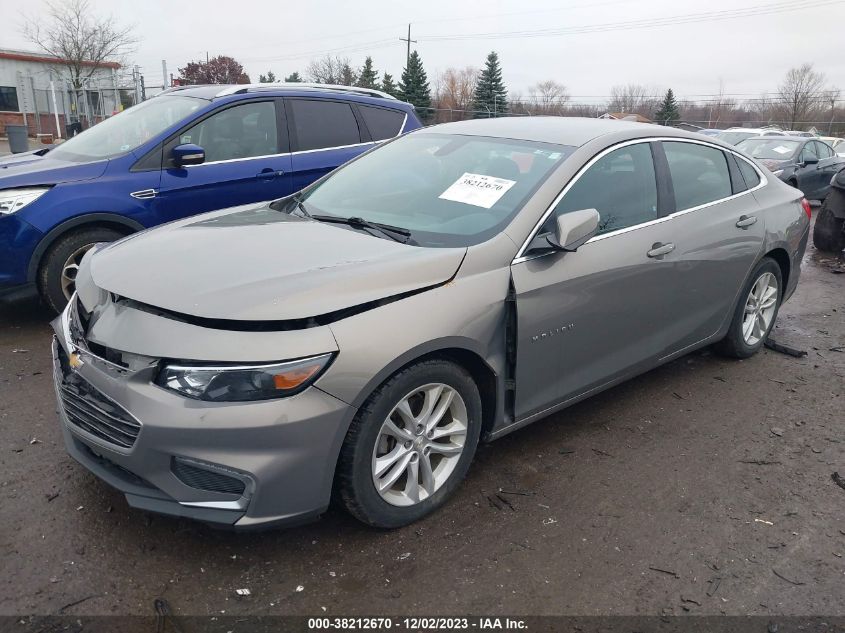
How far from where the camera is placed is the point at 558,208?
3.25 meters

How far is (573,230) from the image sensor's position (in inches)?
121

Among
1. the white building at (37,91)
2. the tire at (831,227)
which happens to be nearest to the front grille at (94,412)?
the tire at (831,227)

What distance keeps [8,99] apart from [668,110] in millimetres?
43506

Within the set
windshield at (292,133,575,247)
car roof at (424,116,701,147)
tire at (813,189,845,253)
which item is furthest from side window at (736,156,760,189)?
tire at (813,189,845,253)

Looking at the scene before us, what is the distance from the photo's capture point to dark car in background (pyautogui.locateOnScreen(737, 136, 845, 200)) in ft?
41.3

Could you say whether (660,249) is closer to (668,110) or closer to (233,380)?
(233,380)

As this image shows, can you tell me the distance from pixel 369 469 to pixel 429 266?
86 centimetres

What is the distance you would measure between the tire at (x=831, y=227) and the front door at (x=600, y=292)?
6.32 meters

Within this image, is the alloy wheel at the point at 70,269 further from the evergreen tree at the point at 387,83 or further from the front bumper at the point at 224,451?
the evergreen tree at the point at 387,83

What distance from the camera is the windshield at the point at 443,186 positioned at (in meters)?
3.20

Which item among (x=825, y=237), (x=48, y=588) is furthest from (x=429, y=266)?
(x=825, y=237)

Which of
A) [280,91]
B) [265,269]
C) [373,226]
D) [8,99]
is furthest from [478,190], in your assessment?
[8,99]

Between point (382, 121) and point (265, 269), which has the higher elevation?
point (382, 121)

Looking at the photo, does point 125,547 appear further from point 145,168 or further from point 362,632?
point 145,168
